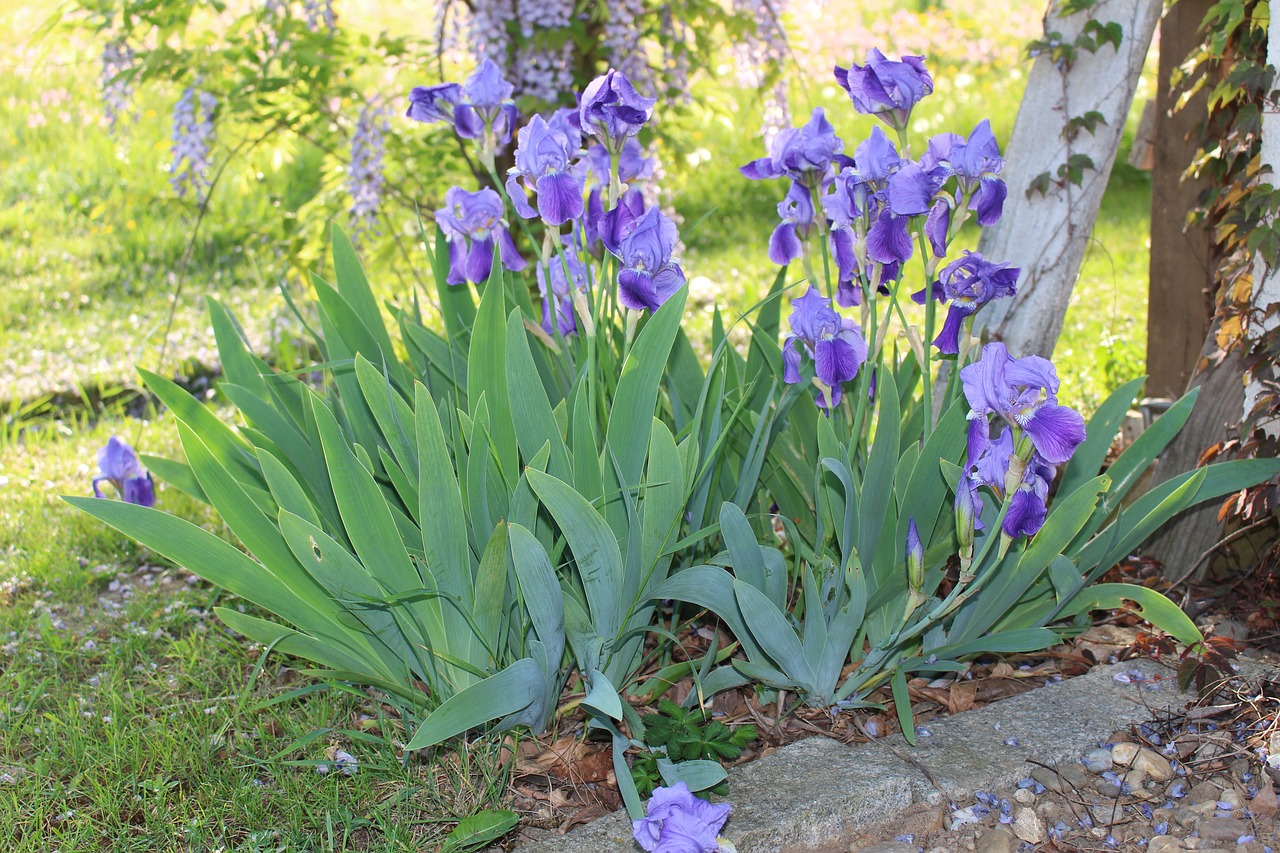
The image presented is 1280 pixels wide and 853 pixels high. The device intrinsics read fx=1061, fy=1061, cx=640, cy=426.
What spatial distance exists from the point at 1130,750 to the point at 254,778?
1.40 meters

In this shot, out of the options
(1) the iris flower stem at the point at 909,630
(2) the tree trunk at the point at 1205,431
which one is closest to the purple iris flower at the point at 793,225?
(1) the iris flower stem at the point at 909,630

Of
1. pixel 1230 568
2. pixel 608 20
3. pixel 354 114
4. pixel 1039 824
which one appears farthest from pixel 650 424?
pixel 354 114

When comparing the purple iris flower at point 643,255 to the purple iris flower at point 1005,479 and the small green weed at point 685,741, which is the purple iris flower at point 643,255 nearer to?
the purple iris flower at point 1005,479

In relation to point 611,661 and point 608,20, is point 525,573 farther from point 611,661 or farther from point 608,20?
point 608,20

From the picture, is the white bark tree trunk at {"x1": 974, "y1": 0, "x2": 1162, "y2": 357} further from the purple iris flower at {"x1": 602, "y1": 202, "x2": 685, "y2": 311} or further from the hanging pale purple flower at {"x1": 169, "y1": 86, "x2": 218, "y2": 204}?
the hanging pale purple flower at {"x1": 169, "y1": 86, "x2": 218, "y2": 204}

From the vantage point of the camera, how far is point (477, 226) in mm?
1884

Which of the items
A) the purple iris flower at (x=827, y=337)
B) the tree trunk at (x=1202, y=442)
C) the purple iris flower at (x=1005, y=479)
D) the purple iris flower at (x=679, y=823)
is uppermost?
the purple iris flower at (x=827, y=337)

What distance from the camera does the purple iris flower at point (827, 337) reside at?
164cm

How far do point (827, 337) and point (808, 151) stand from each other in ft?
1.03

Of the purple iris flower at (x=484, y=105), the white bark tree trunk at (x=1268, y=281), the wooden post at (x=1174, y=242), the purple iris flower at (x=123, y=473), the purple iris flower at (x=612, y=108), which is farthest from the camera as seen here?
the wooden post at (x=1174, y=242)

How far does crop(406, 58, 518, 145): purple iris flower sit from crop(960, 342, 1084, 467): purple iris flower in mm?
887

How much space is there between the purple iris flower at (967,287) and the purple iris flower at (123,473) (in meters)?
1.92

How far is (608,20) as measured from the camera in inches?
130

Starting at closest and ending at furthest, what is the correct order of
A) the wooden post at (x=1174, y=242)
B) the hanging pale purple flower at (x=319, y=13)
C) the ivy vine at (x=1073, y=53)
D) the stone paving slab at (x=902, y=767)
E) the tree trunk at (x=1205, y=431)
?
the stone paving slab at (x=902, y=767), the tree trunk at (x=1205, y=431), the ivy vine at (x=1073, y=53), the wooden post at (x=1174, y=242), the hanging pale purple flower at (x=319, y=13)
